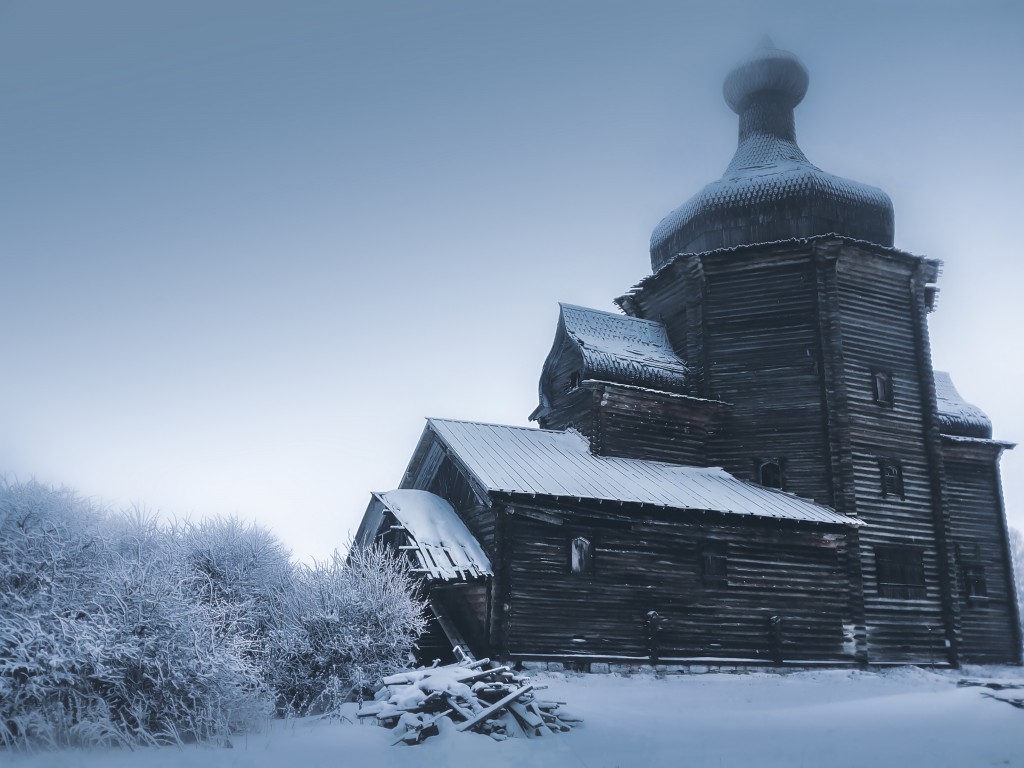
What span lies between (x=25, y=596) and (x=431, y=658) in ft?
31.4

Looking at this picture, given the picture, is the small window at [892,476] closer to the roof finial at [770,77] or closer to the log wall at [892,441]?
the log wall at [892,441]

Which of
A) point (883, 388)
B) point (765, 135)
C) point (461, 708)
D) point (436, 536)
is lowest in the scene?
point (461, 708)

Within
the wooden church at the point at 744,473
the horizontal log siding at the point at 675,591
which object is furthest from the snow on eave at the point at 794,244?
the horizontal log siding at the point at 675,591

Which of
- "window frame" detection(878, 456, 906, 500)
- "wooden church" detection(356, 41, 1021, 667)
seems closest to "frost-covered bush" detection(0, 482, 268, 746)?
"wooden church" detection(356, 41, 1021, 667)

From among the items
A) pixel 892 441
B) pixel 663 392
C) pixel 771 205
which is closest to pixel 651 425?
pixel 663 392

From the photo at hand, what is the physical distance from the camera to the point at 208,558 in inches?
719

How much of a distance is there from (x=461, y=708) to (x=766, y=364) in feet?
50.0

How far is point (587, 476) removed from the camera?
65.4 ft

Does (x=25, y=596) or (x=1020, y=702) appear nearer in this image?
(x=25, y=596)

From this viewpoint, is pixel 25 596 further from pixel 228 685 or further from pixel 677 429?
pixel 677 429

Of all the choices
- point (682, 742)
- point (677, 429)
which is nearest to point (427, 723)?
point (682, 742)

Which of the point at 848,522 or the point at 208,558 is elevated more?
the point at 848,522

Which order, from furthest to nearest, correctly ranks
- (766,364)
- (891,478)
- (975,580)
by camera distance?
(975,580) < (766,364) < (891,478)

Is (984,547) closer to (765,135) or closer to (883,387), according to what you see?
→ (883,387)
